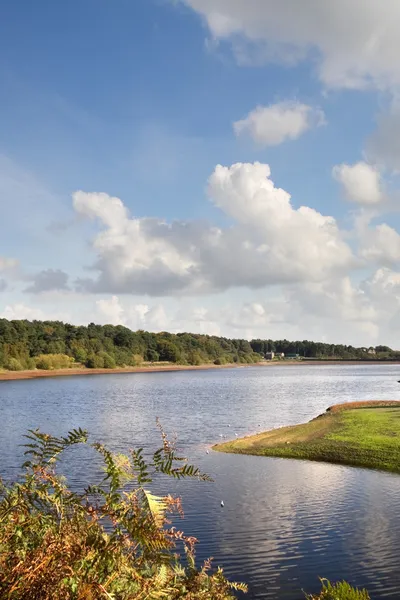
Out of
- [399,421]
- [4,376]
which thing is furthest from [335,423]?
[4,376]

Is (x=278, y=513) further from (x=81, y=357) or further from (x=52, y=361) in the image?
(x=81, y=357)

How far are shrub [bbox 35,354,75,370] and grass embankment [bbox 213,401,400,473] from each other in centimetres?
13691

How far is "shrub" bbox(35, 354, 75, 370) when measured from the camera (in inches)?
6865

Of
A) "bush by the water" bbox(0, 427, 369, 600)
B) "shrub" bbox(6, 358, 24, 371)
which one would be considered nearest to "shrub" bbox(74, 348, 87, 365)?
"shrub" bbox(6, 358, 24, 371)

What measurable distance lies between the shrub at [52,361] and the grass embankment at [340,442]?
449 feet

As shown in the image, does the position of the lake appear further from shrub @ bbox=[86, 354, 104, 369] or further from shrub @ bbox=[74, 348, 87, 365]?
shrub @ bbox=[74, 348, 87, 365]

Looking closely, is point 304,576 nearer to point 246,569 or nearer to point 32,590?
point 246,569

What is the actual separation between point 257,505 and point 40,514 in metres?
20.6

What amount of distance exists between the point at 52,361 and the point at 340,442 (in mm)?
149564

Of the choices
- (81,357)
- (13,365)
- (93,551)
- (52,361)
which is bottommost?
(13,365)

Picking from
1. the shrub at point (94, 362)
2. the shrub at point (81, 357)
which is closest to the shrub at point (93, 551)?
the shrub at point (94, 362)

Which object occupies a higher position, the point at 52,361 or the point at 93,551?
the point at 93,551

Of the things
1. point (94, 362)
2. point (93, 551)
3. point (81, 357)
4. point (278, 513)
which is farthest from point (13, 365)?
point (93, 551)

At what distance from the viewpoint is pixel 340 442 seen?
3859 cm
